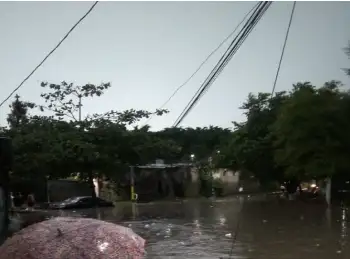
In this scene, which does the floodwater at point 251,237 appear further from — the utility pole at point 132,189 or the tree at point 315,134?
the utility pole at point 132,189

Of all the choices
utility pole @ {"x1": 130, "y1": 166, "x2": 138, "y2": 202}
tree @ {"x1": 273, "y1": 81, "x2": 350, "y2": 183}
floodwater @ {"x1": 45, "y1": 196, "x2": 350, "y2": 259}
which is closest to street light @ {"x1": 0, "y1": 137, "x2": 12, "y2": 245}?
floodwater @ {"x1": 45, "y1": 196, "x2": 350, "y2": 259}

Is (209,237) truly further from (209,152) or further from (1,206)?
(209,152)

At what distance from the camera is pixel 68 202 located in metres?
32.2

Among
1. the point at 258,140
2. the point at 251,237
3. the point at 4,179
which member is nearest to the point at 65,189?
the point at 258,140

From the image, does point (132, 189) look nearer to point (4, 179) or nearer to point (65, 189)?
point (65, 189)

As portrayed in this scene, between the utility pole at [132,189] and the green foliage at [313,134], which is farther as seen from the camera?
the utility pole at [132,189]

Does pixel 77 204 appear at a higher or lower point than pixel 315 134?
lower

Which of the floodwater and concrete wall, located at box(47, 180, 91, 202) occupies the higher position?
concrete wall, located at box(47, 180, 91, 202)

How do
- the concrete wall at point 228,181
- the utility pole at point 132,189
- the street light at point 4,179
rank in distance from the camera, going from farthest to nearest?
the concrete wall at point 228,181, the utility pole at point 132,189, the street light at point 4,179

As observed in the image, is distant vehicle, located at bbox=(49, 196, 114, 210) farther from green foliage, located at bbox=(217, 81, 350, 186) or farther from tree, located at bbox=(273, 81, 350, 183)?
tree, located at bbox=(273, 81, 350, 183)

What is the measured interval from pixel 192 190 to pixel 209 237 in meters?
33.8

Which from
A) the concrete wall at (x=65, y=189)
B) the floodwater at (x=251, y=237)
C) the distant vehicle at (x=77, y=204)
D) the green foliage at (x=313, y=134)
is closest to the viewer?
the floodwater at (x=251, y=237)

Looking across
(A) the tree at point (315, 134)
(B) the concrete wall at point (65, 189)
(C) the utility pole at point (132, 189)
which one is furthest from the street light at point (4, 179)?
(C) the utility pole at point (132, 189)

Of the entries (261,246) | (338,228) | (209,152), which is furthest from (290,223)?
(209,152)
